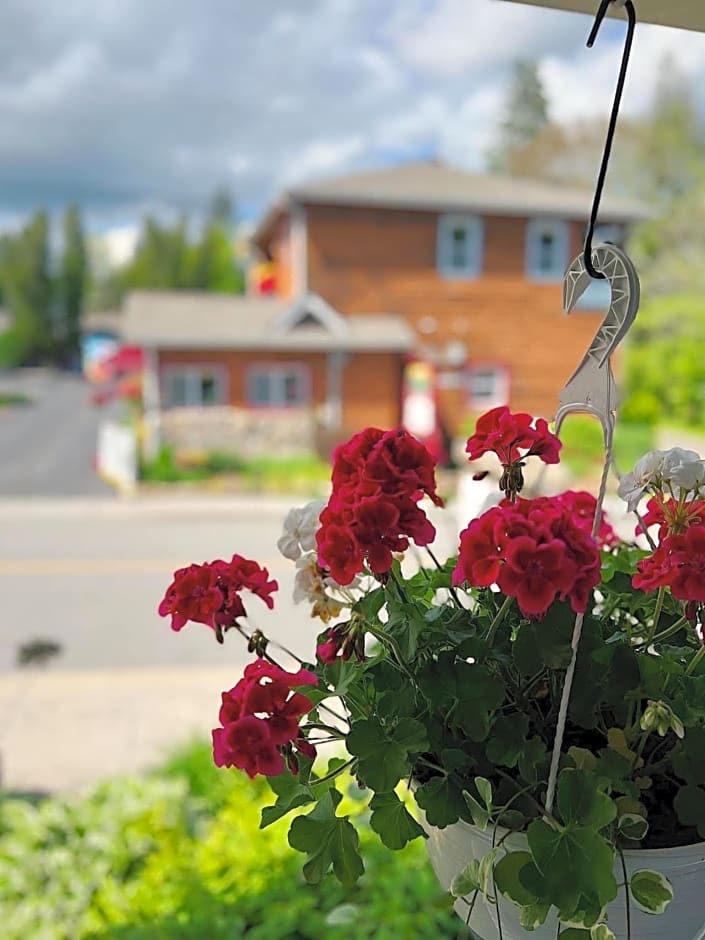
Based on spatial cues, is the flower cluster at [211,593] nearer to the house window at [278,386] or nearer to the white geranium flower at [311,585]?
the white geranium flower at [311,585]

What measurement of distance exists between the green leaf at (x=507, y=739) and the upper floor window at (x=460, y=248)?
7.71 meters

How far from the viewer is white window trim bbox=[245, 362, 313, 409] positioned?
7484 mm

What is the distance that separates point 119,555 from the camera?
16.1ft

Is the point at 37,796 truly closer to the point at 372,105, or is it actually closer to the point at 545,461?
the point at 545,461

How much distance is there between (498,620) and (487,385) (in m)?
7.81

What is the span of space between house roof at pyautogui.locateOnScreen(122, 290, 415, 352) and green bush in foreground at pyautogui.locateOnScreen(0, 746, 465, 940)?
19.1 ft

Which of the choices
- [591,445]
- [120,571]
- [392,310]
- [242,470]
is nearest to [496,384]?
[392,310]

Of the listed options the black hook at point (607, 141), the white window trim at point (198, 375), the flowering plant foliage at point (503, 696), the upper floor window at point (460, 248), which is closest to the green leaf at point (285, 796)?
the flowering plant foliage at point (503, 696)

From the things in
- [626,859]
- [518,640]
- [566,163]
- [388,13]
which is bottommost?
[626,859]

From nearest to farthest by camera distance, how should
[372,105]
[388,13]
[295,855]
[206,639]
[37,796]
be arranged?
[295,855] < [37,796] < [206,639] < [388,13] < [372,105]

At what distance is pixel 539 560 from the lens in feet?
1.23

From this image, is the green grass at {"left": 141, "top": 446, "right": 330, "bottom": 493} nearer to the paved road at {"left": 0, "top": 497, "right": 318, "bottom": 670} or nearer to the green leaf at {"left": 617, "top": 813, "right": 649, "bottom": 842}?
the paved road at {"left": 0, "top": 497, "right": 318, "bottom": 670}

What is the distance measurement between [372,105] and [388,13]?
8.77 meters

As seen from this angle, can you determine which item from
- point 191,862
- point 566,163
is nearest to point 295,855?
point 191,862
